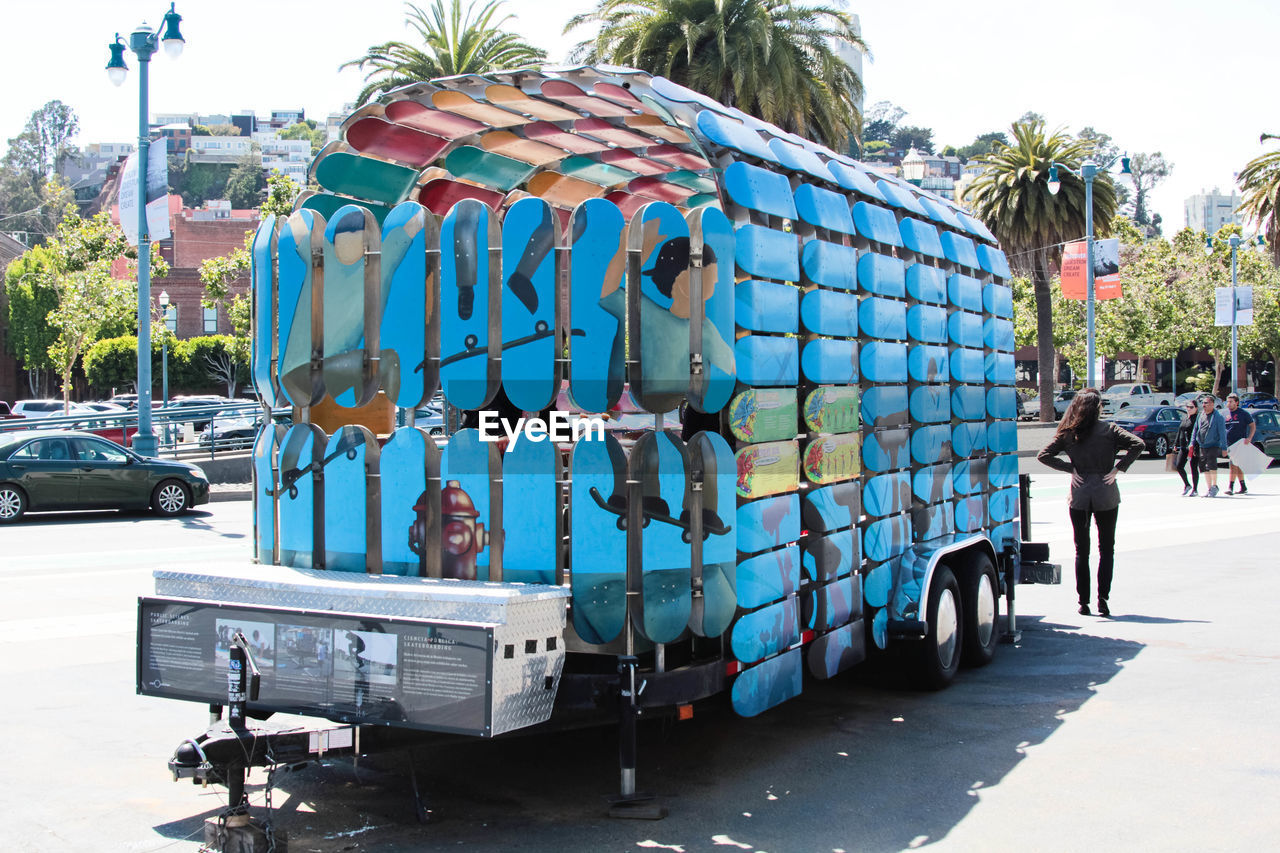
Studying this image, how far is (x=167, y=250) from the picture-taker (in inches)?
3167

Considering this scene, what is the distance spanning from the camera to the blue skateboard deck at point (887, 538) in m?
6.59

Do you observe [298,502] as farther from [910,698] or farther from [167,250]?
[167,250]

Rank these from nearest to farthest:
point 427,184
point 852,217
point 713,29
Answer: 1. point 852,217
2. point 427,184
3. point 713,29

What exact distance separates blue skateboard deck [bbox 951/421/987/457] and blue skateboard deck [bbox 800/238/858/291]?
2.00m

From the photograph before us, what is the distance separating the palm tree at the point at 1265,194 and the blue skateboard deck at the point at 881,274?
41170 millimetres

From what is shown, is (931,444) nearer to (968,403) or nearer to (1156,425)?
(968,403)

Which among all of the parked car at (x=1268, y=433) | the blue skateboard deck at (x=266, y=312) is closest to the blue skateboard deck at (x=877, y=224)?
the blue skateboard deck at (x=266, y=312)

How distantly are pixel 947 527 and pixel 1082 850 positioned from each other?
3.09 metres

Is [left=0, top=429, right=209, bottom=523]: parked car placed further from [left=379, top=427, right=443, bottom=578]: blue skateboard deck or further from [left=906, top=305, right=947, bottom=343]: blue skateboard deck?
[left=379, top=427, right=443, bottom=578]: blue skateboard deck

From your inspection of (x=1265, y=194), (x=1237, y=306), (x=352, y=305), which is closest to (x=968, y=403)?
(x=352, y=305)

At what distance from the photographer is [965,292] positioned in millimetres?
8250

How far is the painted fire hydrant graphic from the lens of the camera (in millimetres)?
5051

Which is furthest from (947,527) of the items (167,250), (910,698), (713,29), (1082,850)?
(167,250)

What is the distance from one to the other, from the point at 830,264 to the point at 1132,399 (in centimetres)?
3789
